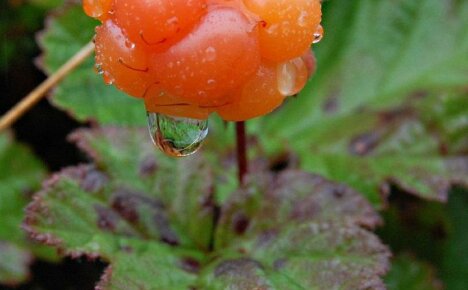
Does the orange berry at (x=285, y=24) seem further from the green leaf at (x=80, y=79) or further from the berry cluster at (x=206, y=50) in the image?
the green leaf at (x=80, y=79)

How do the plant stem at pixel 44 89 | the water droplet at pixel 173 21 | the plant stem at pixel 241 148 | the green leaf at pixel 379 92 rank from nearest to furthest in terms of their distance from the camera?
the water droplet at pixel 173 21, the plant stem at pixel 241 148, the plant stem at pixel 44 89, the green leaf at pixel 379 92

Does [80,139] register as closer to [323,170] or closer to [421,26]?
[323,170]

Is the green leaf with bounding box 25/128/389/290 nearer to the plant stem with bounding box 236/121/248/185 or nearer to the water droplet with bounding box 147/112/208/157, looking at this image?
the plant stem with bounding box 236/121/248/185

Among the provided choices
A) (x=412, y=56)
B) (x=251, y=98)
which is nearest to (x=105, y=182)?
(x=251, y=98)

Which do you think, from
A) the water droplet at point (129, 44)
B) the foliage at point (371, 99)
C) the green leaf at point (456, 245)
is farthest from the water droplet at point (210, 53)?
the green leaf at point (456, 245)

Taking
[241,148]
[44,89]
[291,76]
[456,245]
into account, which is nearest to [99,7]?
[291,76]

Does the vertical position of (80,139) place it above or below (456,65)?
below

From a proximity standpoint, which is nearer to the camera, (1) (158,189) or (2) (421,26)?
(1) (158,189)

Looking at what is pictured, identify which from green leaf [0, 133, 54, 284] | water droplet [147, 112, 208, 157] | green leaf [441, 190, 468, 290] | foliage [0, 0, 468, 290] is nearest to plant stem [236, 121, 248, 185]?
foliage [0, 0, 468, 290]

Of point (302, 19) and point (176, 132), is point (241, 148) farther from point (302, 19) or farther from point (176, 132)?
point (302, 19)
